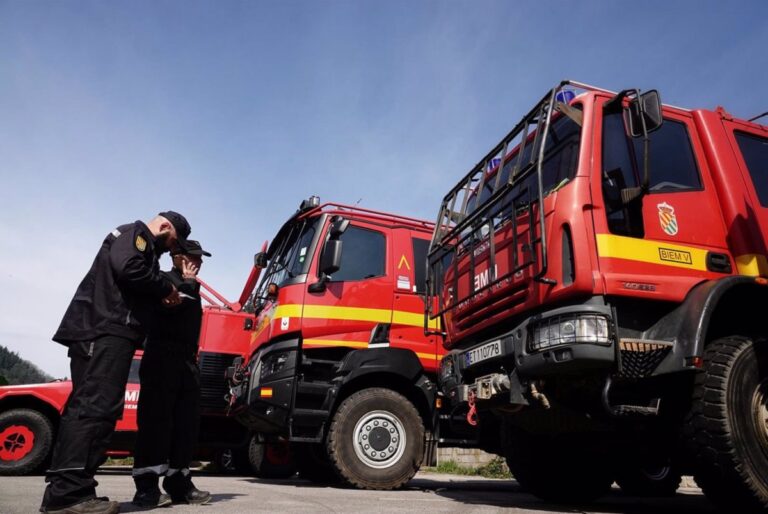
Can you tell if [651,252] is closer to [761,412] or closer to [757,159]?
[761,412]

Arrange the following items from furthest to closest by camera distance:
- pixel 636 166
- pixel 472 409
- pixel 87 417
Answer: pixel 472 409, pixel 636 166, pixel 87 417

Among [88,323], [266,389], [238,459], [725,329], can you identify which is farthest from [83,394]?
[238,459]

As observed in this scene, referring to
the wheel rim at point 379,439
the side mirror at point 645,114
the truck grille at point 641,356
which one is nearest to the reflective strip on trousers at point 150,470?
the wheel rim at point 379,439

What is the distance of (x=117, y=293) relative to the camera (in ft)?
11.1

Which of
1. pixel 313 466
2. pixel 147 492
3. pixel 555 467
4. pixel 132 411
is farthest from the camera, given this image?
pixel 132 411

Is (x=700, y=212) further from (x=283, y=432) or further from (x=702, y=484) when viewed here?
(x=283, y=432)

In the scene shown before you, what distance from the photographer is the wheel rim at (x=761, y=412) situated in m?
3.35

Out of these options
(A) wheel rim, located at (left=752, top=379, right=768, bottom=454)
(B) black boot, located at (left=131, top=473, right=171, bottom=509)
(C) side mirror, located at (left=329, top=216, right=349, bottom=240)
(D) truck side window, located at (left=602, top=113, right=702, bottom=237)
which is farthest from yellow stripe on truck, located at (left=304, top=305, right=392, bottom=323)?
A: (A) wheel rim, located at (left=752, top=379, right=768, bottom=454)

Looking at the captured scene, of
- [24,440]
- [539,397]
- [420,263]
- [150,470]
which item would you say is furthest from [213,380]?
[539,397]

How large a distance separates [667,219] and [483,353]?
148 cm

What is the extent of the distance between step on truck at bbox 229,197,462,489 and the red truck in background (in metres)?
2.03

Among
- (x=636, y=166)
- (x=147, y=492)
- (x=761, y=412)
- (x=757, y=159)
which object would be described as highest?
(x=757, y=159)

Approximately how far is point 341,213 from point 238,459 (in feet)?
16.1

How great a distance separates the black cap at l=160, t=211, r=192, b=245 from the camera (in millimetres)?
3908
